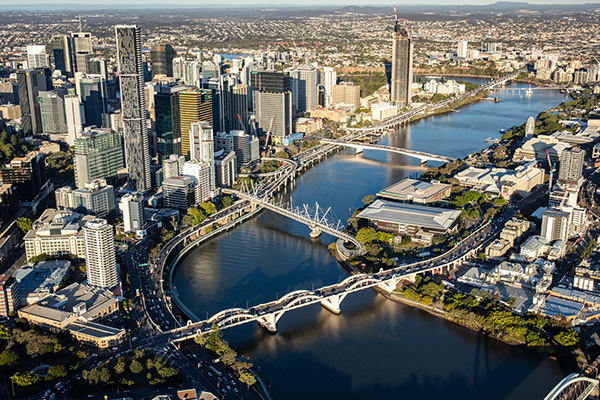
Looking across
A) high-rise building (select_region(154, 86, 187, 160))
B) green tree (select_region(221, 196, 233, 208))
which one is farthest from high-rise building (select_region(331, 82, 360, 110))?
green tree (select_region(221, 196, 233, 208))

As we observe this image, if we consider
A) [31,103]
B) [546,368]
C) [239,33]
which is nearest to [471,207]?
[546,368]

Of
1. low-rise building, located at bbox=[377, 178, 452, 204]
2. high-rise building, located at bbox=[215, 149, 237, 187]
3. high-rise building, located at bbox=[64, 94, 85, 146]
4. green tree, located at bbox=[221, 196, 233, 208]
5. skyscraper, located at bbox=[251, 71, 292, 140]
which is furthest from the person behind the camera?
skyscraper, located at bbox=[251, 71, 292, 140]

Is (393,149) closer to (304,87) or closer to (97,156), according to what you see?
(304,87)

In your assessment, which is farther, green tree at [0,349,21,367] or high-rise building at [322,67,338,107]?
high-rise building at [322,67,338,107]

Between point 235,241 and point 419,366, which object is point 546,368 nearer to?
point 419,366

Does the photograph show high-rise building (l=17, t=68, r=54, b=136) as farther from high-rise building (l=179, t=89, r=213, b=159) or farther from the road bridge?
the road bridge
